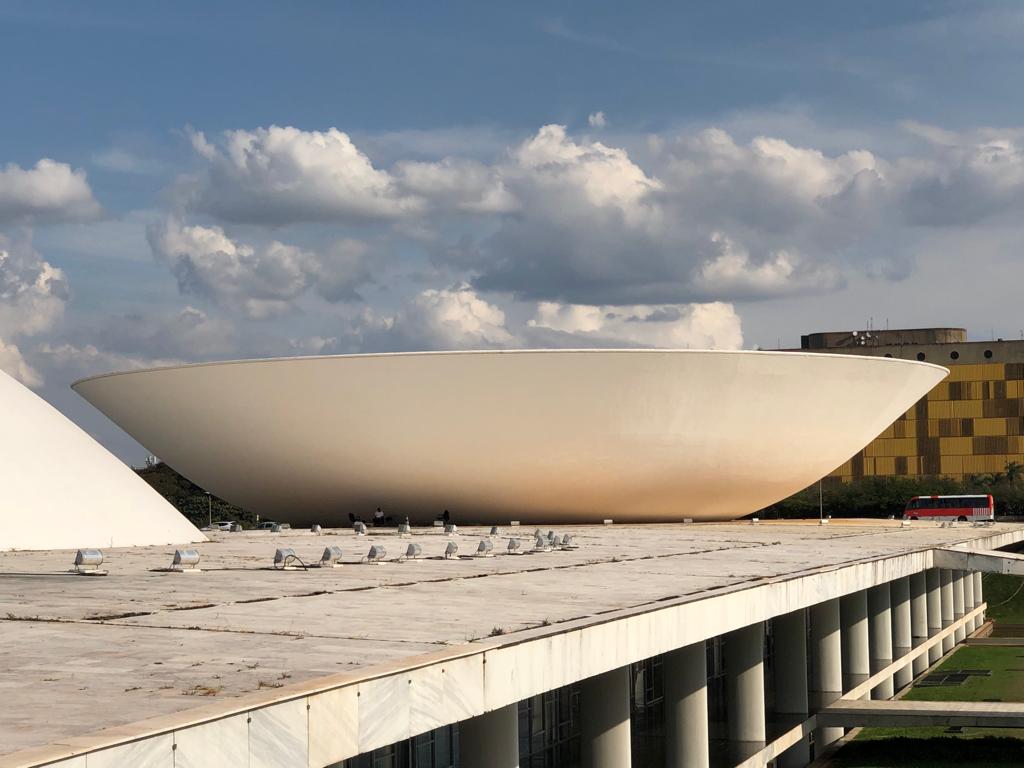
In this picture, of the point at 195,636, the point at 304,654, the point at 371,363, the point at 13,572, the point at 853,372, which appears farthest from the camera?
the point at 853,372

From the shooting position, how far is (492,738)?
368 inches

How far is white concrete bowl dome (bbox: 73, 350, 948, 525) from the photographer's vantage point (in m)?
36.0

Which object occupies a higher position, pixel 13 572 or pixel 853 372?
pixel 853 372

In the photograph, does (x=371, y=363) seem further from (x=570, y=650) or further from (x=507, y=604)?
(x=570, y=650)

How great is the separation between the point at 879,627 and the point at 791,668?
729cm

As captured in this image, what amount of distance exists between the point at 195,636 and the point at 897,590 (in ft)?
77.6

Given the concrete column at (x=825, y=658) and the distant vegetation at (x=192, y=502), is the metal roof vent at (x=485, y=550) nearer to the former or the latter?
the concrete column at (x=825, y=658)

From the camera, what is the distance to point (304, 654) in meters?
7.86

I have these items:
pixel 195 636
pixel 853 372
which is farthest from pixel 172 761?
pixel 853 372

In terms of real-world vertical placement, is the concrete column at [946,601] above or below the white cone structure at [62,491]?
below

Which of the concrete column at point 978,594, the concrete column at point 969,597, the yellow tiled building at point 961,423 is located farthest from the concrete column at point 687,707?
the yellow tiled building at point 961,423

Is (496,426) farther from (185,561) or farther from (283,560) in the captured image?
(185,561)

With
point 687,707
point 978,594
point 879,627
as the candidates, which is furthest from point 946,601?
point 687,707

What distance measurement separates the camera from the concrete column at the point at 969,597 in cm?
4226
